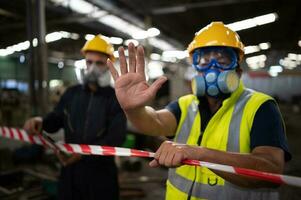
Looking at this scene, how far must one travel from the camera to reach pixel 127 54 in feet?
5.20

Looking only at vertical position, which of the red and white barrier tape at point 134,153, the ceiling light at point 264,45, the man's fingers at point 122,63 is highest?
the ceiling light at point 264,45

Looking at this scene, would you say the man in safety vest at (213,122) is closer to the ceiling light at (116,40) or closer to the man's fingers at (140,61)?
the man's fingers at (140,61)

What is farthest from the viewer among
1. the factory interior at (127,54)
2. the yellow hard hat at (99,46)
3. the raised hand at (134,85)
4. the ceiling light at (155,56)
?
the ceiling light at (155,56)

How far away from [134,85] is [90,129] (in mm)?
1343

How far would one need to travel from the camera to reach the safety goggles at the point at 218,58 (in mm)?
1835

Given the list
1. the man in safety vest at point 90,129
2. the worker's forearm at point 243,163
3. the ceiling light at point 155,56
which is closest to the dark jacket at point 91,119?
the man in safety vest at point 90,129

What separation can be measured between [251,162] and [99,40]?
6.95 feet

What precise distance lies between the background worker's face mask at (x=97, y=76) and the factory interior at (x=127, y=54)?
0.10 metres

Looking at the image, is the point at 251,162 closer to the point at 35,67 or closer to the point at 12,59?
the point at 35,67

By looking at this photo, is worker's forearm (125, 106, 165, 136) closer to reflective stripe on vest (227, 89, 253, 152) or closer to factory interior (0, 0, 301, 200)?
factory interior (0, 0, 301, 200)

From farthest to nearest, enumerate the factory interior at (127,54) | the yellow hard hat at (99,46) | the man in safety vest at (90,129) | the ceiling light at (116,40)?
the ceiling light at (116,40)
the factory interior at (127,54)
the yellow hard hat at (99,46)
the man in safety vest at (90,129)

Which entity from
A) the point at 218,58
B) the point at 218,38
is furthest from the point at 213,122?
→ the point at 218,38

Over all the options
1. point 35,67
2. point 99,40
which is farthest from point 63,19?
point 99,40

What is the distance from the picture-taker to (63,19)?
889 cm
